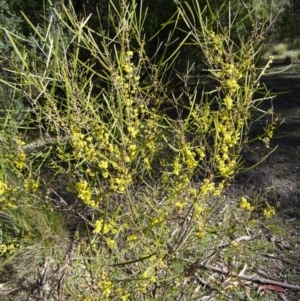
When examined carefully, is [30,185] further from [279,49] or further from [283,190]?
[279,49]

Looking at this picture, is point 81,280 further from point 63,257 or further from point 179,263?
point 179,263

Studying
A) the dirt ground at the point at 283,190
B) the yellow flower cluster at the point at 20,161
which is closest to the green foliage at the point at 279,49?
the dirt ground at the point at 283,190

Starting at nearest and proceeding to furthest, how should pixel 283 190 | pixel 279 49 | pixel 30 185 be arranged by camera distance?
pixel 30 185
pixel 283 190
pixel 279 49

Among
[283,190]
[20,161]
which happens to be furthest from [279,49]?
[20,161]

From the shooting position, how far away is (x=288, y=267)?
2.67 metres

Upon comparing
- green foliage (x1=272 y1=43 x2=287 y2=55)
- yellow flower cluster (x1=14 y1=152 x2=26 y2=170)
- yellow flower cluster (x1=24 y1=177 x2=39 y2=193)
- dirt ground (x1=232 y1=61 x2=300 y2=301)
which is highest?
yellow flower cluster (x1=14 y1=152 x2=26 y2=170)

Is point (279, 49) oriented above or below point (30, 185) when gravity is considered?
below

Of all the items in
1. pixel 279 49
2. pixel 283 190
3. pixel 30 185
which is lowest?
Answer: pixel 279 49

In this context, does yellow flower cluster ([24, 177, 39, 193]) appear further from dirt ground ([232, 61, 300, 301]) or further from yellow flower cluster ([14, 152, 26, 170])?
dirt ground ([232, 61, 300, 301])

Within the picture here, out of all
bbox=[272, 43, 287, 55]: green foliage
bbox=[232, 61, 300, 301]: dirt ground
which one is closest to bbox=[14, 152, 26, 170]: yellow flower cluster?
bbox=[232, 61, 300, 301]: dirt ground

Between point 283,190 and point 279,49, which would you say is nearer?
point 283,190

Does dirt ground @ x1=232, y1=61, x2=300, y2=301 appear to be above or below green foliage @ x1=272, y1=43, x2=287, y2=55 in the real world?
above

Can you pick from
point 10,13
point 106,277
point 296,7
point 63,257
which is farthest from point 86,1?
point 296,7

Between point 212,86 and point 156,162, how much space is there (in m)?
3.59
